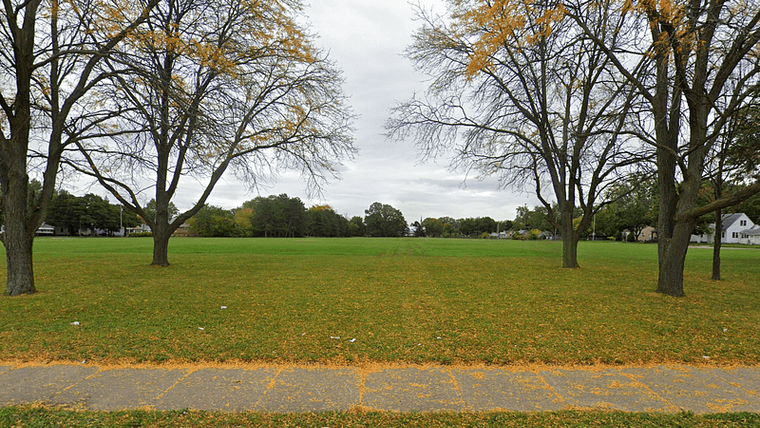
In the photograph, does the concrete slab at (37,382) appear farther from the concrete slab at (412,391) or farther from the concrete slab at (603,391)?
the concrete slab at (603,391)

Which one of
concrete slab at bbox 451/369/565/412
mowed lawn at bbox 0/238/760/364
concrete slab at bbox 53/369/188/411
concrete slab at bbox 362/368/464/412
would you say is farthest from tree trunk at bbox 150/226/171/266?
concrete slab at bbox 451/369/565/412

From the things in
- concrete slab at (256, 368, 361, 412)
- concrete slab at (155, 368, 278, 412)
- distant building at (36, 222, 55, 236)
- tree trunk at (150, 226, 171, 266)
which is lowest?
distant building at (36, 222, 55, 236)

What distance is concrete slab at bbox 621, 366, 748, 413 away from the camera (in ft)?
10.5

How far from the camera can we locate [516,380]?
146 inches

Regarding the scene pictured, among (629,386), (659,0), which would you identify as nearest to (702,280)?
(659,0)

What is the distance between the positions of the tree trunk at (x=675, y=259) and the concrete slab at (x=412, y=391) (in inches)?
312

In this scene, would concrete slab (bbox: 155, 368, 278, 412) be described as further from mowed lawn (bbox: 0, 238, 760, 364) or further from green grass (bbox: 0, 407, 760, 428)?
mowed lawn (bbox: 0, 238, 760, 364)

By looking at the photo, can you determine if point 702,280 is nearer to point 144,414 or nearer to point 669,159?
point 669,159

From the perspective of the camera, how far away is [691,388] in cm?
358

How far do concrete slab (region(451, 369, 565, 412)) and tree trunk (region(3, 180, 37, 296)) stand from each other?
9723mm

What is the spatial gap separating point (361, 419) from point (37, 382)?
3.39 metres

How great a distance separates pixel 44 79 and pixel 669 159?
663 inches

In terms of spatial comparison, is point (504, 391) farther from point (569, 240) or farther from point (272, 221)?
point (272, 221)

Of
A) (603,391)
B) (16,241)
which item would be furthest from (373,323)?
(16,241)
